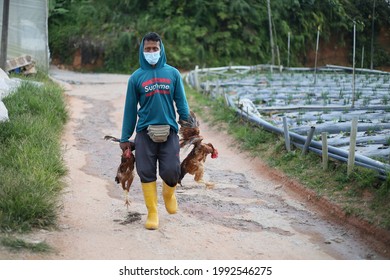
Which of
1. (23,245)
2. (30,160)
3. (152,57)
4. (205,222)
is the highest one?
(152,57)

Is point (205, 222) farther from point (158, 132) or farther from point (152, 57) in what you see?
point (152, 57)

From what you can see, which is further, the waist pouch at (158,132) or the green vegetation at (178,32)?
the green vegetation at (178,32)

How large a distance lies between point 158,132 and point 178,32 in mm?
15146

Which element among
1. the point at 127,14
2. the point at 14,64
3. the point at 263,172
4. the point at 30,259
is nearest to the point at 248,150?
the point at 263,172

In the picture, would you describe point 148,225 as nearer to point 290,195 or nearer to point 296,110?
point 290,195

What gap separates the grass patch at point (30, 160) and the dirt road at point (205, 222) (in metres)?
0.18

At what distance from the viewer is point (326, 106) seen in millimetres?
8664

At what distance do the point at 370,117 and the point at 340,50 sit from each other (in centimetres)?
190

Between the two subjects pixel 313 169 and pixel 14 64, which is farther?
pixel 14 64

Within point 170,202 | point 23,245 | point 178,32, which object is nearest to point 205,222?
point 170,202

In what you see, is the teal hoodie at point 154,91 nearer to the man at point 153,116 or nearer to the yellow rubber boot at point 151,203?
the man at point 153,116

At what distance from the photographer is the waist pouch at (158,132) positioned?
13.6ft

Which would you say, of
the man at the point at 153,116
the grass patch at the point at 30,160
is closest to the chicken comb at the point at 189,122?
the man at the point at 153,116

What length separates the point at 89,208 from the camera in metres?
4.95
